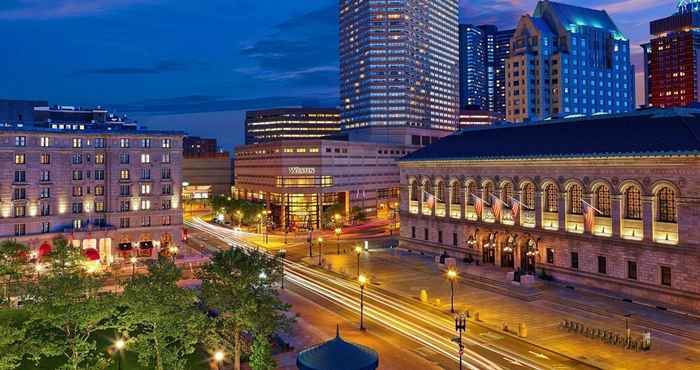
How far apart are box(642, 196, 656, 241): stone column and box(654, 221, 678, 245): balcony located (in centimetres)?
46

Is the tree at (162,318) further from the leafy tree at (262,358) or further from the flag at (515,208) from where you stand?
the flag at (515,208)

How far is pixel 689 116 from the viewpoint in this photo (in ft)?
190

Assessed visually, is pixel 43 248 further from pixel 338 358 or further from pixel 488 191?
pixel 338 358

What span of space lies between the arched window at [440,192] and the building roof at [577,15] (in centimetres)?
12381

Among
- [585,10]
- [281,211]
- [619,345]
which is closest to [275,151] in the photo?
[281,211]

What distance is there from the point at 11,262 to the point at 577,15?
7191 inches

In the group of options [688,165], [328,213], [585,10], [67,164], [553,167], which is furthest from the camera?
[585,10]

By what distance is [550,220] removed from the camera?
214ft

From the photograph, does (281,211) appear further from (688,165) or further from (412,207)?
(688,165)

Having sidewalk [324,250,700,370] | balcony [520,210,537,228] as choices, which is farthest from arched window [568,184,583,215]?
sidewalk [324,250,700,370]

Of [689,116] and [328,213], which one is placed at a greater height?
[689,116]

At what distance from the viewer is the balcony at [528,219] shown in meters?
67.3

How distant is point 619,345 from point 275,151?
340ft

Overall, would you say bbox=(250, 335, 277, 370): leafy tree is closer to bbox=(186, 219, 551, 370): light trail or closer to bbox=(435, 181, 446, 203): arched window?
bbox=(186, 219, 551, 370): light trail
